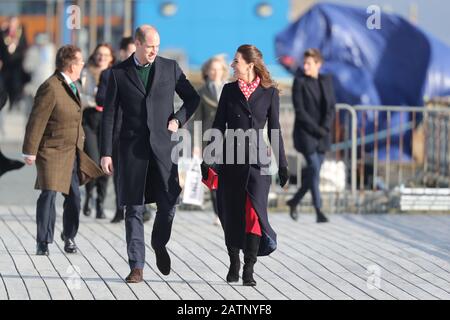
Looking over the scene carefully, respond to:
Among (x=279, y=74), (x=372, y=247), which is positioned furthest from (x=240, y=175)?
(x=279, y=74)

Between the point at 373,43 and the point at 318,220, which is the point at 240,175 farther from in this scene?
the point at 373,43

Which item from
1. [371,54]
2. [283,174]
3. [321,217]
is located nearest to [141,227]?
[283,174]

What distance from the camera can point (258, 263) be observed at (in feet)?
34.5

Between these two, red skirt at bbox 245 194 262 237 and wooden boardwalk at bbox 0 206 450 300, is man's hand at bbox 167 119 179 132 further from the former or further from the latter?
wooden boardwalk at bbox 0 206 450 300

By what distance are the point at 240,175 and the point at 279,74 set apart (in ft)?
80.3

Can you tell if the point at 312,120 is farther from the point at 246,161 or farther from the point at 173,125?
the point at 173,125

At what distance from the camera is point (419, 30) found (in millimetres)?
21016

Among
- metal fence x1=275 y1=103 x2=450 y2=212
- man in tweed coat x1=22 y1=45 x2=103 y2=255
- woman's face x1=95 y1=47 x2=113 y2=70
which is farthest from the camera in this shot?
metal fence x1=275 y1=103 x2=450 y2=212

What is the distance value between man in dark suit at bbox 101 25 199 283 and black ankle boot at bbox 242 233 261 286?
0.53 m

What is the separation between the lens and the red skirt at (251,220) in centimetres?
936

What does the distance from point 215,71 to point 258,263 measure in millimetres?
3155

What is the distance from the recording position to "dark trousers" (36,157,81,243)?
35.2 feet

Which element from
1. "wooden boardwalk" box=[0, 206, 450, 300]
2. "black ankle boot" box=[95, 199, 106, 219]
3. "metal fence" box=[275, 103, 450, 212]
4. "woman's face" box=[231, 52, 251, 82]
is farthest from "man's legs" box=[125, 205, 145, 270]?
"metal fence" box=[275, 103, 450, 212]

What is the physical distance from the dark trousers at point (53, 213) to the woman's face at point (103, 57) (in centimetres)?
225
